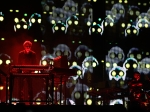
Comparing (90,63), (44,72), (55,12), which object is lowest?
(44,72)

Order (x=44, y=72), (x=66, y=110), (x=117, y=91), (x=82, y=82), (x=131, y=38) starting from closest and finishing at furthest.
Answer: (x=66, y=110) → (x=44, y=72) → (x=117, y=91) → (x=82, y=82) → (x=131, y=38)

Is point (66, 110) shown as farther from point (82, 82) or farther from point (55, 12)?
point (55, 12)

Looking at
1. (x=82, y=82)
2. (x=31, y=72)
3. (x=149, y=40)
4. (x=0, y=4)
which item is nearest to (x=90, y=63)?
(x=82, y=82)

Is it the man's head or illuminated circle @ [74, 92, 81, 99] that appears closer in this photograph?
the man's head

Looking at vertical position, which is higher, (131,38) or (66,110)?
(131,38)

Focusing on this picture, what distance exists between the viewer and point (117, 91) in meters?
9.16

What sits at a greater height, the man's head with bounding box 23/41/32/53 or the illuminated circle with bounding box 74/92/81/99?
the man's head with bounding box 23/41/32/53

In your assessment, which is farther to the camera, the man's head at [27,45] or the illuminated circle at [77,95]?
the illuminated circle at [77,95]

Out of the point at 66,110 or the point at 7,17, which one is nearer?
the point at 66,110

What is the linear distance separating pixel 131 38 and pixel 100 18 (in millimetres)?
1626

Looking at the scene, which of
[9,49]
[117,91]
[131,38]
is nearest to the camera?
[117,91]

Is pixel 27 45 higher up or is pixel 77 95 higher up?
pixel 27 45

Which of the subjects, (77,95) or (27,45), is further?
(77,95)

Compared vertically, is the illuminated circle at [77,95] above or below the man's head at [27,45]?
below
